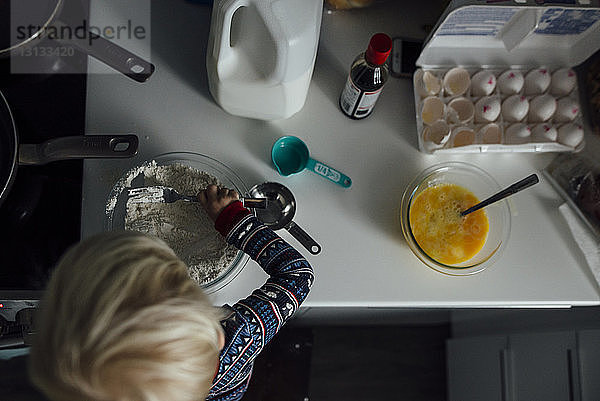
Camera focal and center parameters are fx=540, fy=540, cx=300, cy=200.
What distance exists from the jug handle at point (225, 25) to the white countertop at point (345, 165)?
7.7 inches

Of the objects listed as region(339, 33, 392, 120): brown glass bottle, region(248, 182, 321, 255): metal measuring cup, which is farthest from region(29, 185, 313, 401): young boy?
region(339, 33, 392, 120): brown glass bottle

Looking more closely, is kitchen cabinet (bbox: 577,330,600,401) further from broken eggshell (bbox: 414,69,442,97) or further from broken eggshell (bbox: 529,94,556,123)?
broken eggshell (bbox: 414,69,442,97)

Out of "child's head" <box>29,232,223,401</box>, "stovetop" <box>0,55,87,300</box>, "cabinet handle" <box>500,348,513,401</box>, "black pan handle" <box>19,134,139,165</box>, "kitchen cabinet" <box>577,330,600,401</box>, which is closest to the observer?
"child's head" <box>29,232,223,401</box>

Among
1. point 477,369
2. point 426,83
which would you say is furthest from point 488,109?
point 477,369

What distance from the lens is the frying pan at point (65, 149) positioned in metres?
0.90

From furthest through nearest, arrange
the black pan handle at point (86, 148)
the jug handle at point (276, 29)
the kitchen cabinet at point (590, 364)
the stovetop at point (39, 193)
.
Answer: the kitchen cabinet at point (590, 364), the stovetop at point (39, 193), the black pan handle at point (86, 148), the jug handle at point (276, 29)

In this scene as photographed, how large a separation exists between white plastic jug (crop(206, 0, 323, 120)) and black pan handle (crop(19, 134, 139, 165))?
0.19 m

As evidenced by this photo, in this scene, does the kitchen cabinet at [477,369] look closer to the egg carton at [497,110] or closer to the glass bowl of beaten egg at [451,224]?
the glass bowl of beaten egg at [451,224]

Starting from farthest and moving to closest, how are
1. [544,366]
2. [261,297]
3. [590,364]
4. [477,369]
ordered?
1. [477,369]
2. [544,366]
3. [590,364]
4. [261,297]

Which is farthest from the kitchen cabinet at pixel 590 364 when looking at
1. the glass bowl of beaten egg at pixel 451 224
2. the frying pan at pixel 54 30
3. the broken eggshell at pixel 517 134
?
the frying pan at pixel 54 30

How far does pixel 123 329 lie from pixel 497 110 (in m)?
0.76

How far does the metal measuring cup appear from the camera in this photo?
0.99 meters

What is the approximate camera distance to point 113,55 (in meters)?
0.99

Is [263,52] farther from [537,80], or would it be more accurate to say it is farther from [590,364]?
[590,364]
